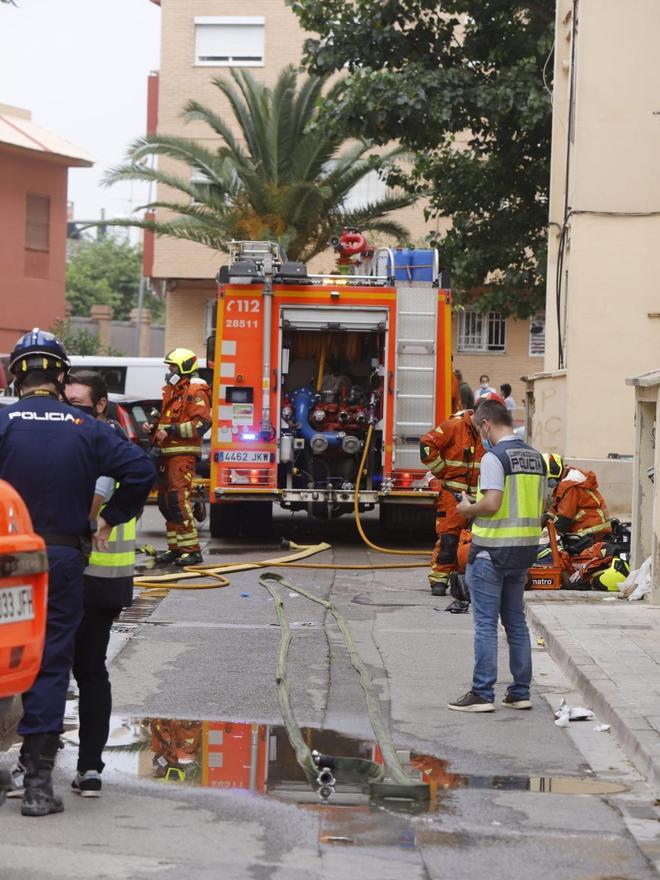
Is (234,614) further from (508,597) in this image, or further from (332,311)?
(332,311)

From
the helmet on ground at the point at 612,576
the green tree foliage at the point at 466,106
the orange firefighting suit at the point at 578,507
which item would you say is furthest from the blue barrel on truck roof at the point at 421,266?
the green tree foliage at the point at 466,106

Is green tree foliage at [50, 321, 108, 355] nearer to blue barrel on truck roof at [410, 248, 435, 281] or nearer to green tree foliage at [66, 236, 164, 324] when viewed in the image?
blue barrel on truck roof at [410, 248, 435, 281]

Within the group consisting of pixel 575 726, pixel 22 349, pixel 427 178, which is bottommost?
pixel 575 726

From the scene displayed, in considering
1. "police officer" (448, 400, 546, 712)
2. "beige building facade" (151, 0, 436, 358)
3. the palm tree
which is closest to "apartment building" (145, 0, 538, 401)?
"beige building facade" (151, 0, 436, 358)

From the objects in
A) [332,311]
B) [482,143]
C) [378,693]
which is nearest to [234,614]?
[378,693]

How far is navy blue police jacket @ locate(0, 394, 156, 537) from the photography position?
6.00 metres

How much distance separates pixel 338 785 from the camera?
21.4 ft

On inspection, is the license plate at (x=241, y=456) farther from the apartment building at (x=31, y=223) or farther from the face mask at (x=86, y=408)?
the apartment building at (x=31, y=223)

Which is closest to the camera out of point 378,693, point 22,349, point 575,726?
point 22,349

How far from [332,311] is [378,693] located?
8.03 metres

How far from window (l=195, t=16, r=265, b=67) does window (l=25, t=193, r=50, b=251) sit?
6.28 m

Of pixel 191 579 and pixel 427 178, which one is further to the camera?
pixel 427 178

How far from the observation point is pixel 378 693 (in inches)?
346

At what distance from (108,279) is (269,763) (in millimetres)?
75357
